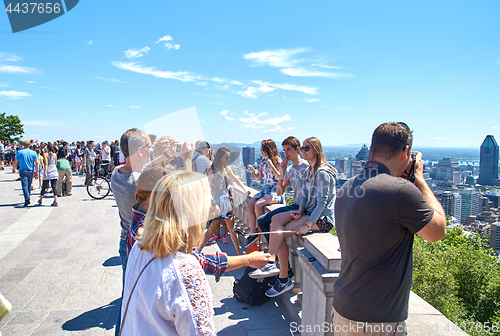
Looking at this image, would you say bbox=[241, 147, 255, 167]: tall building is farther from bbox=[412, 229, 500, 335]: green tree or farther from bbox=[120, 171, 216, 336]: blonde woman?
bbox=[120, 171, 216, 336]: blonde woman

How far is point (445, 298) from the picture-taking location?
3898 millimetres

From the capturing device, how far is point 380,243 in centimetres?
170

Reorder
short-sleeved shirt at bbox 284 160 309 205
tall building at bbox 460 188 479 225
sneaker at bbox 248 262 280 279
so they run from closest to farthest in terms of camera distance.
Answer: sneaker at bbox 248 262 280 279 → short-sleeved shirt at bbox 284 160 309 205 → tall building at bbox 460 188 479 225

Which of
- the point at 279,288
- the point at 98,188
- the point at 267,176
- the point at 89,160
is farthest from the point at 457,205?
the point at 89,160

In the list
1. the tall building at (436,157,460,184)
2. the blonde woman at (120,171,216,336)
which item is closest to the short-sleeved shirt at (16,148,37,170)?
the blonde woman at (120,171,216,336)

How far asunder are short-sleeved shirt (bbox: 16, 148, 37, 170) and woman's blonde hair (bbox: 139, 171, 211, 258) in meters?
10.2

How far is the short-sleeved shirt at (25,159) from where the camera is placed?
9375 millimetres

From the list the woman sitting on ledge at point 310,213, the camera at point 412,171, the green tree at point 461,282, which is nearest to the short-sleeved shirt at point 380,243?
the camera at point 412,171

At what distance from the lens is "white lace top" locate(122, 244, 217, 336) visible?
1.22 m

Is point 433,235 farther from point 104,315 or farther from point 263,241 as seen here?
point 104,315

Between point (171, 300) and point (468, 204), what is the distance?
87.2 ft

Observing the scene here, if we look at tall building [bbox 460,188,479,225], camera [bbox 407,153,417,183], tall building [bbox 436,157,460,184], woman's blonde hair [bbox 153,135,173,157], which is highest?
woman's blonde hair [bbox 153,135,173,157]

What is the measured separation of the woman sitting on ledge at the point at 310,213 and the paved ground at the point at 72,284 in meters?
0.54

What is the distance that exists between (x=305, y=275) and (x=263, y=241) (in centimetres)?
218
